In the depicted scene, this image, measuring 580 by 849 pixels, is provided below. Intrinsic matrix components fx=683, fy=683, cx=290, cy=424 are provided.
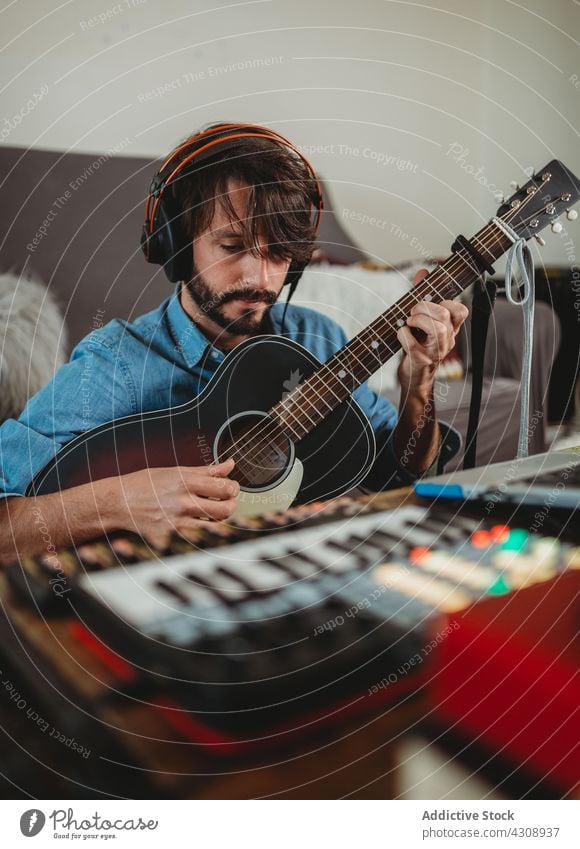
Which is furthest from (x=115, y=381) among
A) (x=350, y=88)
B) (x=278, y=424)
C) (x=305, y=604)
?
(x=350, y=88)

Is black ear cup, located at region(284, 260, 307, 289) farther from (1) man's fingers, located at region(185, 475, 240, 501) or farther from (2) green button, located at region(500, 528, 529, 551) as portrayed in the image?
(2) green button, located at region(500, 528, 529, 551)

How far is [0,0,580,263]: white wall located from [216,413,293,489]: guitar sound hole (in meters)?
0.22

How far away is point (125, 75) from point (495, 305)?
0.43m

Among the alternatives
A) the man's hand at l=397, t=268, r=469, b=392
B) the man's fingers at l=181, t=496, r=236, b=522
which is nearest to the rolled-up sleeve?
the man's fingers at l=181, t=496, r=236, b=522

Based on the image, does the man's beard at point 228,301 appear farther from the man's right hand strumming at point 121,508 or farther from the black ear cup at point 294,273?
the man's right hand strumming at point 121,508

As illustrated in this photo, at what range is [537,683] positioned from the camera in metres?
0.56

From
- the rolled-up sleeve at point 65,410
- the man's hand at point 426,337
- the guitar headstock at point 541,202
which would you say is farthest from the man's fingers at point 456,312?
the rolled-up sleeve at point 65,410

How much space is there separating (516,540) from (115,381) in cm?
43

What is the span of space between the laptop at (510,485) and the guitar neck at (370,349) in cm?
15

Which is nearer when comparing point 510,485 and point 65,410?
point 65,410

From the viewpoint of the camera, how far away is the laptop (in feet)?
2.44

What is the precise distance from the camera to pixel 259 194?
0.64 meters

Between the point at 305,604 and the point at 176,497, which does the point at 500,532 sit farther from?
the point at 176,497
